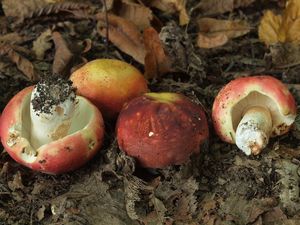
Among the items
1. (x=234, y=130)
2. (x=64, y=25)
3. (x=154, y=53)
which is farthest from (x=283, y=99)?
(x=64, y=25)

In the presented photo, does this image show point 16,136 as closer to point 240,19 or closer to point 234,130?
point 234,130

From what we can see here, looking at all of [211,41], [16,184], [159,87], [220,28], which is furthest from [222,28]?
[16,184]

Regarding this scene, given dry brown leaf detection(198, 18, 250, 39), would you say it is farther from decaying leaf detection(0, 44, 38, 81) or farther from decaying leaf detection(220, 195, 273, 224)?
decaying leaf detection(220, 195, 273, 224)

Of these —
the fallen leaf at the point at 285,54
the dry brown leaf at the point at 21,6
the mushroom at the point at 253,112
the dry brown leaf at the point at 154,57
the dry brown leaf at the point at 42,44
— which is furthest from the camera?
the dry brown leaf at the point at 21,6

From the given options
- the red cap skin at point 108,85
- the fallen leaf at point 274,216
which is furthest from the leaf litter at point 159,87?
the red cap skin at point 108,85

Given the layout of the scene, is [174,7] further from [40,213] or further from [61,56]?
[40,213]

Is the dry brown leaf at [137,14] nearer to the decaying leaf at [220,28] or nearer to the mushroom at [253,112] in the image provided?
the decaying leaf at [220,28]
